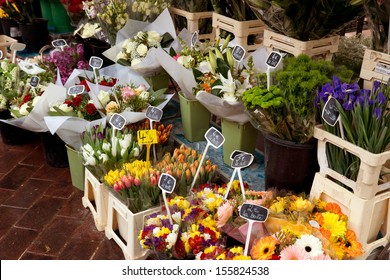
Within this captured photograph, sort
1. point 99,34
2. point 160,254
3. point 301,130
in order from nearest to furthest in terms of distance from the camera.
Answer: point 160,254, point 301,130, point 99,34

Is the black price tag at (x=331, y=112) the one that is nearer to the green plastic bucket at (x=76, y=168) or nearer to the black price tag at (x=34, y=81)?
the green plastic bucket at (x=76, y=168)

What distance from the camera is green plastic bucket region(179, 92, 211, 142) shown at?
8.97 feet

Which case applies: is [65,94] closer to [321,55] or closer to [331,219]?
[321,55]

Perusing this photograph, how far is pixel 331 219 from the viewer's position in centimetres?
183

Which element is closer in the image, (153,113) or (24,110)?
(153,113)

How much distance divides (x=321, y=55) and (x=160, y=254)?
1.36 metres

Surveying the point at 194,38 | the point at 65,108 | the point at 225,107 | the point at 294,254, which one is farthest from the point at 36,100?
the point at 294,254

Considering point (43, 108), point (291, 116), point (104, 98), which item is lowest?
point (43, 108)

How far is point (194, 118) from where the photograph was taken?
9.12 feet

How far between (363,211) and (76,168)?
1.80 m

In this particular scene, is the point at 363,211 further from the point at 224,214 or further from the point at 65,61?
the point at 65,61

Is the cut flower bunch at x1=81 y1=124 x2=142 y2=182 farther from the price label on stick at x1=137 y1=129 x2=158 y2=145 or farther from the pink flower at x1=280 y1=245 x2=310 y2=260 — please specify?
the pink flower at x1=280 y1=245 x2=310 y2=260

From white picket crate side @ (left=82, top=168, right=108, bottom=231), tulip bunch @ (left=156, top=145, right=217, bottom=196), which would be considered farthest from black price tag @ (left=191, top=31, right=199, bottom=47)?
white picket crate side @ (left=82, top=168, right=108, bottom=231)
